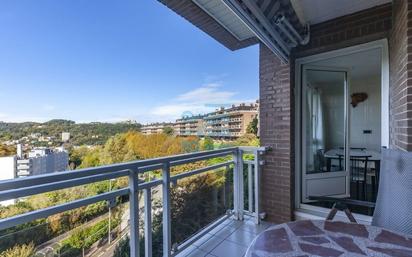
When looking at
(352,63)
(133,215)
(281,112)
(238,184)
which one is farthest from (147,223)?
(352,63)

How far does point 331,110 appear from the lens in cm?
420

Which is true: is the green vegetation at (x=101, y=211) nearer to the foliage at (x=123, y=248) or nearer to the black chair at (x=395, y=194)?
the foliage at (x=123, y=248)

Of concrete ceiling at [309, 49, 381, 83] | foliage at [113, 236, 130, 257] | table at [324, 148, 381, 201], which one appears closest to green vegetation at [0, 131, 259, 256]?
foliage at [113, 236, 130, 257]

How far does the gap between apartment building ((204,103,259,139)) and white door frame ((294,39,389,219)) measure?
1.67m

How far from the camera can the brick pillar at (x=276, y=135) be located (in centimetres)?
320

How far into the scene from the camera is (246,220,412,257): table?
3.43 ft

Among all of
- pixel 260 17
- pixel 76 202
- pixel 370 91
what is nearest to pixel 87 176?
pixel 76 202

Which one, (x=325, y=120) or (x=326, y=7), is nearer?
(x=326, y=7)

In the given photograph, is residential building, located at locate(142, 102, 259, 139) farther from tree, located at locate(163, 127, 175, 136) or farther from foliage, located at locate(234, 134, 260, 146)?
foliage, located at locate(234, 134, 260, 146)

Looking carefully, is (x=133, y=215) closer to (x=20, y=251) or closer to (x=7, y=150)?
(x=20, y=251)

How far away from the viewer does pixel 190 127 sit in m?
8.28

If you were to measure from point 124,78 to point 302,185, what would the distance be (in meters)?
13.4

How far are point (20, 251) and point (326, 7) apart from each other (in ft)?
11.4

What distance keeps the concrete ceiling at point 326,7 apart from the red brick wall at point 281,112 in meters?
0.13
